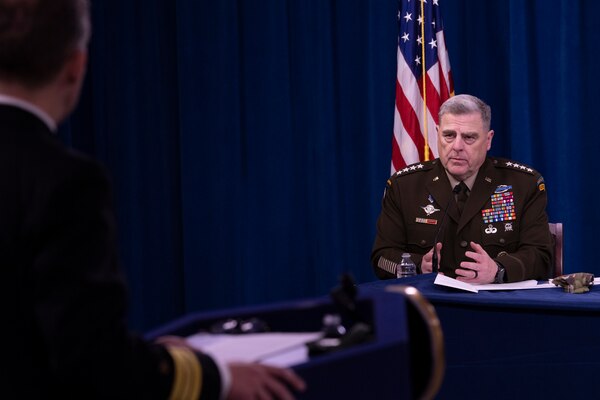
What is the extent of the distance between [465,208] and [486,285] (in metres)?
0.67

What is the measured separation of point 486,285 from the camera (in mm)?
2775

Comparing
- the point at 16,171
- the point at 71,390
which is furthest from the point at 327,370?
the point at 16,171

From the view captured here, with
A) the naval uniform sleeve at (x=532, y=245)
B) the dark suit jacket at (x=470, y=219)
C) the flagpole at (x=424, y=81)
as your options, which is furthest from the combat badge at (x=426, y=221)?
the flagpole at (x=424, y=81)

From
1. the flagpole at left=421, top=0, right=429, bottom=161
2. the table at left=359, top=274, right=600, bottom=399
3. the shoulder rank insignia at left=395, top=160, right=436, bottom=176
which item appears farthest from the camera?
the flagpole at left=421, top=0, right=429, bottom=161

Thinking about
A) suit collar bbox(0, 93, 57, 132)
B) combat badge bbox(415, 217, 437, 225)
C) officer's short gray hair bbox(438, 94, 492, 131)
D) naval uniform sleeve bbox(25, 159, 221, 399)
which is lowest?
combat badge bbox(415, 217, 437, 225)

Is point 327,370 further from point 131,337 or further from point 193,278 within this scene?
point 193,278

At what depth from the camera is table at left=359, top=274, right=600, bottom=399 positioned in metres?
2.34

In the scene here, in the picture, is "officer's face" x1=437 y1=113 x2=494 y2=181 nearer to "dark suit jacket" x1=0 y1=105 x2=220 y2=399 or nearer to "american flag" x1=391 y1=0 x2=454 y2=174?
"american flag" x1=391 y1=0 x2=454 y2=174

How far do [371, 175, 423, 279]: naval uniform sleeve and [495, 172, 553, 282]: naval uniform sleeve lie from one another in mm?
416

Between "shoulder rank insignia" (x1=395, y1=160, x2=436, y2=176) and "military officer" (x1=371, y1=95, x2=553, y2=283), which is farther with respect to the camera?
"shoulder rank insignia" (x1=395, y1=160, x2=436, y2=176)

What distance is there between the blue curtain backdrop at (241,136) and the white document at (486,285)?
2356 millimetres

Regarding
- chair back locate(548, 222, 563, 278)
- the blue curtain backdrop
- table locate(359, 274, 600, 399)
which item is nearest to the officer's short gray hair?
chair back locate(548, 222, 563, 278)

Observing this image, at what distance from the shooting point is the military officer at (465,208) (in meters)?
3.34

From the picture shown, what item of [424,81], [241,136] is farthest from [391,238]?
[241,136]
